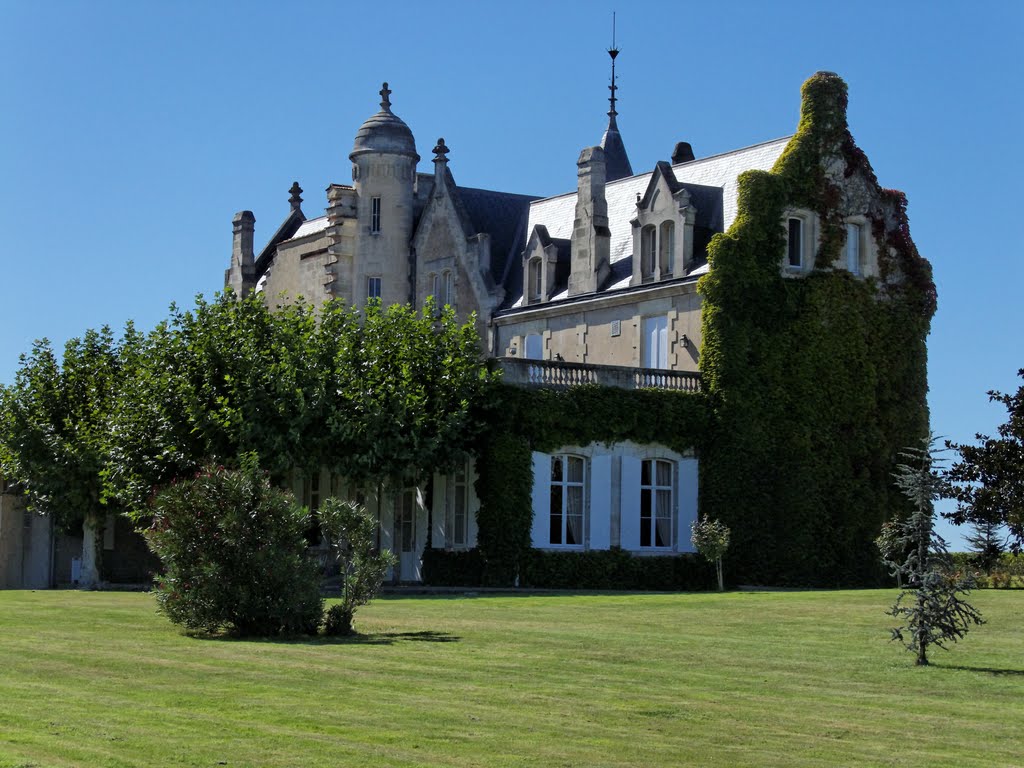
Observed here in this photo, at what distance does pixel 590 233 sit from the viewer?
52.2 meters

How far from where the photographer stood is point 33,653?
21375mm

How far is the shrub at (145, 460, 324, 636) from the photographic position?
989 inches

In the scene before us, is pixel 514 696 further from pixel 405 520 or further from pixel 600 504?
pixel 405 520

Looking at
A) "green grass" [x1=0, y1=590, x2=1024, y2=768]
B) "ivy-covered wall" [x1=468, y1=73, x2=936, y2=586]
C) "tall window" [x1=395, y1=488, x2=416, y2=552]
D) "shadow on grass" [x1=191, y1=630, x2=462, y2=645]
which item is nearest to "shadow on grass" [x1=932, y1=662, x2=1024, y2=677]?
"green grass" [x1=0, y1=590, x2=1024, y2=768]

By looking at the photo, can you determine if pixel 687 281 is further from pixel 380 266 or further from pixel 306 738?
pixel 306 738

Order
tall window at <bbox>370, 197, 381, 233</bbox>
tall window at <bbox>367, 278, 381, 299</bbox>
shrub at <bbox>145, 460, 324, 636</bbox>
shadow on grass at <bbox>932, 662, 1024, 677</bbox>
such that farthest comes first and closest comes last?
1. tall window at <bbox>367, 278, 381, 299</bbox>
2. tall window at <bbox>370, 197, 381, 233</bbox>
3. shrub at <bbox>145, 460, 324, 636</bbox>
4. shadow on grass at <bbox>932, 662, 1024, 677</bbox>

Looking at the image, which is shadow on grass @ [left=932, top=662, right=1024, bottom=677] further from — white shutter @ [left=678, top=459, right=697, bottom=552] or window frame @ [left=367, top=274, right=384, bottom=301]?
window frame @ [left=367, top=274, right=384, bottom=301]

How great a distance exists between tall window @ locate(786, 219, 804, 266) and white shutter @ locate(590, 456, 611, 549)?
27.6ft

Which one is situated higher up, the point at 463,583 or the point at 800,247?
the point at 800,247

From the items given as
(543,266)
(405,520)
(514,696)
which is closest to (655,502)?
(405,520)

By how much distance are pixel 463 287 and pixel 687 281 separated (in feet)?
39.5

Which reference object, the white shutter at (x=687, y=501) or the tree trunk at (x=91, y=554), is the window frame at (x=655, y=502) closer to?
the white shutter at (x=687, y=501)

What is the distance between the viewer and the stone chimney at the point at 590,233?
51781 millimetres

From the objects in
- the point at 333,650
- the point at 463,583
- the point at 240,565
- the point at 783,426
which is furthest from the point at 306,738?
the point at 783,426
